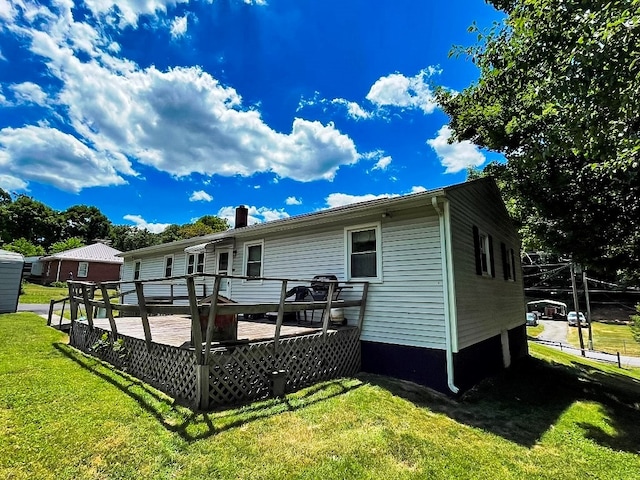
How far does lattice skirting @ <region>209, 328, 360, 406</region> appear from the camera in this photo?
466cm

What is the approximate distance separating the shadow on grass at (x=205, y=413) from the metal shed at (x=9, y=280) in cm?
1134

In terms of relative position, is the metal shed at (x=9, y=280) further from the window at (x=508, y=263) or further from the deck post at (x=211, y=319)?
the window at (x=508, y=263)

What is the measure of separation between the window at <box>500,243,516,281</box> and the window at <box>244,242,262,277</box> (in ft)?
25.7

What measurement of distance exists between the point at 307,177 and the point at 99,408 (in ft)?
74.6

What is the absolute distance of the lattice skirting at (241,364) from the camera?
4.63 meters

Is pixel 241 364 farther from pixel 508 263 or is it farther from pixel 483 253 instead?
pixel 508 263

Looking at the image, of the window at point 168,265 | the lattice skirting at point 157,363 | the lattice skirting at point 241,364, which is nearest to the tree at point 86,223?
the window at point 168,265

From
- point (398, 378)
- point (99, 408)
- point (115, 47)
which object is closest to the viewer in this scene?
point (99, 408)

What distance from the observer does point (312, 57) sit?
12367 millimetres

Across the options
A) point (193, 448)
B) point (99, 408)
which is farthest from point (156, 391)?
point (193, 448)

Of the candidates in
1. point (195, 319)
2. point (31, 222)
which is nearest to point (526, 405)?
point (195, 319)

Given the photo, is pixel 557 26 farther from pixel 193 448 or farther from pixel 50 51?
pixel 50 51

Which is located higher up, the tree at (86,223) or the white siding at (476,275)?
the tree at (86,223)

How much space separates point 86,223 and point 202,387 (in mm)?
66624
